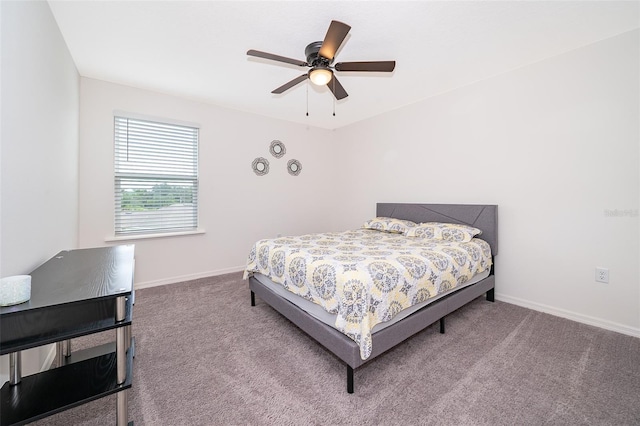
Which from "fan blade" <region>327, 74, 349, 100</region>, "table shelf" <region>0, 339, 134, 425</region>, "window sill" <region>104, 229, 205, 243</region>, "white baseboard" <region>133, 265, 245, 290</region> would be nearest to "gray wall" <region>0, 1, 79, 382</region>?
"table shelf" <region>0, 339, 134, 425</region>

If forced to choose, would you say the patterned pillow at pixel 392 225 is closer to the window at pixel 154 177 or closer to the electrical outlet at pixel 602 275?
the electrical outlet at pixel 602 275

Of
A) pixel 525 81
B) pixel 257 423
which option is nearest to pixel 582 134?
pixel 525 81

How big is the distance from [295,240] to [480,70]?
9.22ft

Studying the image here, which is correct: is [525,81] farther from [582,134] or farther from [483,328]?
[483,328]

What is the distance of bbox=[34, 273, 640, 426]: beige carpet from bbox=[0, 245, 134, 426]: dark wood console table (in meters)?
0.36

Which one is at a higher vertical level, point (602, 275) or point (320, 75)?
point (320, 75)

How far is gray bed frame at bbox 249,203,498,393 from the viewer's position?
164 cm

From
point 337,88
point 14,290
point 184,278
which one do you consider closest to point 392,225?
point 337,88

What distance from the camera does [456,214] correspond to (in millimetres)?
3275

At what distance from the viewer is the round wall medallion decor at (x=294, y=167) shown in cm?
463

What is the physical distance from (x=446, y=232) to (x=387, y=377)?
183cm

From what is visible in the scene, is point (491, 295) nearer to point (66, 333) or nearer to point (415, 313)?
point (415, 313)

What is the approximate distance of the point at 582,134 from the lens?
2445 millimetres

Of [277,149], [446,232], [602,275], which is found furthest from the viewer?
[277,149]
